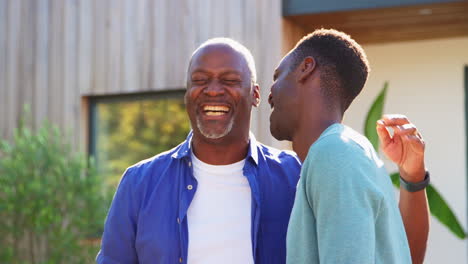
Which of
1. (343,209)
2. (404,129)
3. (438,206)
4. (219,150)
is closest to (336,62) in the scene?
(404,129)

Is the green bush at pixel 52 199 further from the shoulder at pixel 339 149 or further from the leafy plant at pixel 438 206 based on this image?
the shoulder at pixel 339 149

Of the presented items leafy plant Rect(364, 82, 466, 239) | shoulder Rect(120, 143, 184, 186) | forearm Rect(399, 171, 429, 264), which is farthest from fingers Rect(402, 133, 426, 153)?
leafy plant Rect(364, 82, 466, 239)

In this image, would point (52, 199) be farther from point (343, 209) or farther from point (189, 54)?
point (343, 209)

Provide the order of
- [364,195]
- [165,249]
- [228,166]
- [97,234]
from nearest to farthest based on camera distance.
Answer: [364,195] < [165,249] < [228,166] < [97,234]

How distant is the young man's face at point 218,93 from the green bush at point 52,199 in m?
4.00

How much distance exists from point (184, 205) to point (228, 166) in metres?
0.26

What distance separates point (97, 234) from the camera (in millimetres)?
7398

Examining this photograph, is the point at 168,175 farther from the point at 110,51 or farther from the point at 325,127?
the point at 110,51

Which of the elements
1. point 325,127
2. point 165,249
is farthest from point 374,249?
point 165,249

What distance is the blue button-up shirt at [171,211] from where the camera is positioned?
314 cm

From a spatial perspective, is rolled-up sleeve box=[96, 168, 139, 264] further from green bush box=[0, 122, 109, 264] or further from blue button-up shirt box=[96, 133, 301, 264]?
green bush box=[0, 122, 109, 264]

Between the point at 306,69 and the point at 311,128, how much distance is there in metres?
0.19

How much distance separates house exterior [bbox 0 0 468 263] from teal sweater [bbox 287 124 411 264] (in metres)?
4.64

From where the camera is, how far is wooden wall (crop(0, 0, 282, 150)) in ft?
23.9
